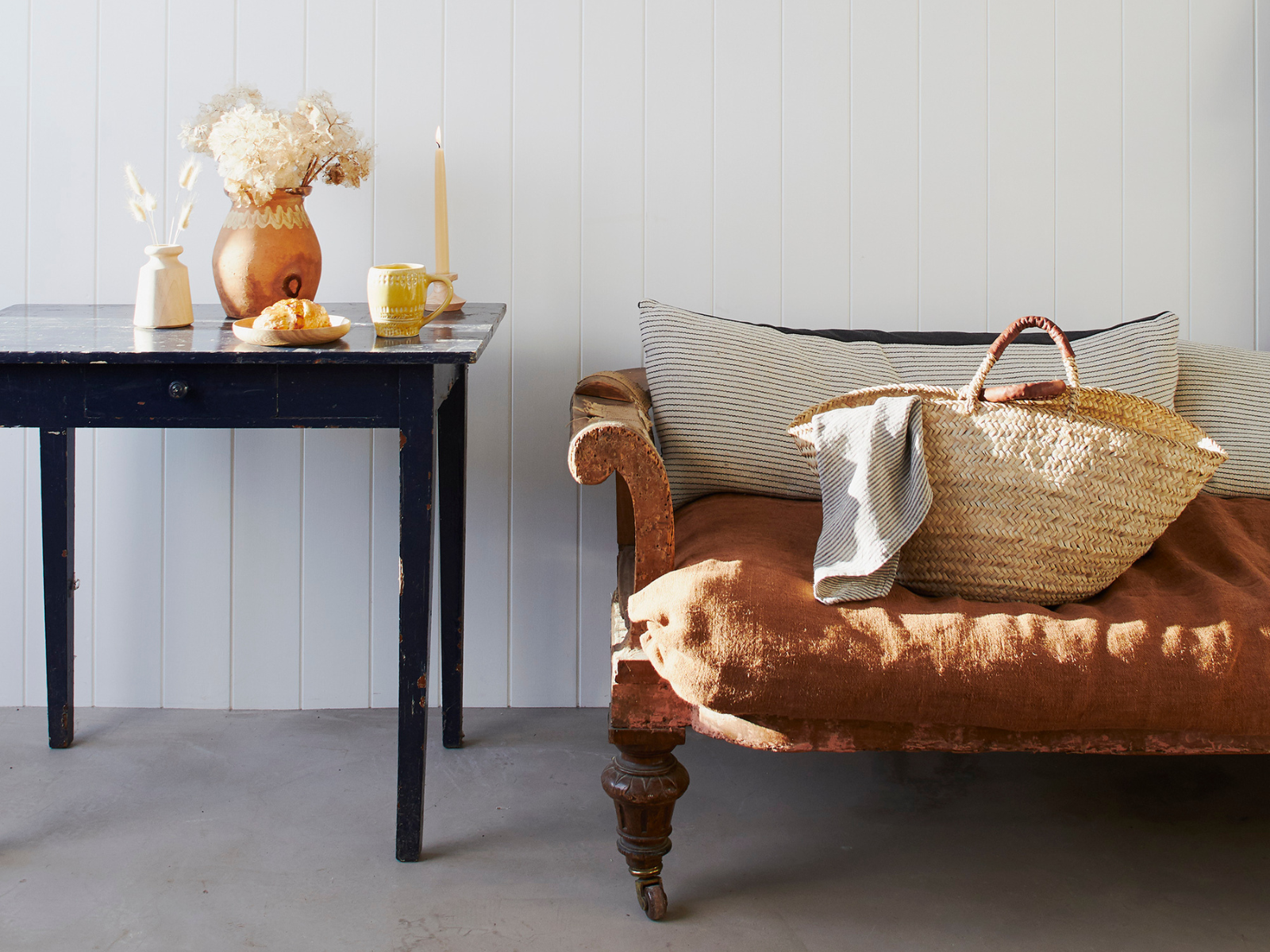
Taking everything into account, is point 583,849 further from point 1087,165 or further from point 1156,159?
point 1156,159

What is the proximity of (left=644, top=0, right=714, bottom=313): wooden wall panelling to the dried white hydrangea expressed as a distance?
0.61 metres

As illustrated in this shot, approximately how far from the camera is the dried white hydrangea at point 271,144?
1.65m

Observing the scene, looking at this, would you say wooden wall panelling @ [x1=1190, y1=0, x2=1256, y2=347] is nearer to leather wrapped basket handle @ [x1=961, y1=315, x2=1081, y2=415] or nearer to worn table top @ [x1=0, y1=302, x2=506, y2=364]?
leather wrapped basket handle @ [x1=961, y1=315, x2=1081, y2=415]

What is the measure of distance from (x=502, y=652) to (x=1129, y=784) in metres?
1.25

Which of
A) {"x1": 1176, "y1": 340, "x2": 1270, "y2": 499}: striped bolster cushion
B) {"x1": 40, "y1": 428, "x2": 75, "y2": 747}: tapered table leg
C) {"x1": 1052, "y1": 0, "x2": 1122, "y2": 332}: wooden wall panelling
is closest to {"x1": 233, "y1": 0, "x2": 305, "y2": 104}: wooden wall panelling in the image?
{"x1": 40, "y1": 428, "x2": 75, "y2": 747}: tapered table leg

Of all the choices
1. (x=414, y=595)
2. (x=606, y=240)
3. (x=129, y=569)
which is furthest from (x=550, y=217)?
(x=129, y=569)

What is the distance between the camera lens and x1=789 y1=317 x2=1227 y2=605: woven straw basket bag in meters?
1.36

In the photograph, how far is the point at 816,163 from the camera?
2.16m

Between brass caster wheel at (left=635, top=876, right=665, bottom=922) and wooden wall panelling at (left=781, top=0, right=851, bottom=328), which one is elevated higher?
wooden wall panelling at (left=781, top=0, right=851, bottom=328)

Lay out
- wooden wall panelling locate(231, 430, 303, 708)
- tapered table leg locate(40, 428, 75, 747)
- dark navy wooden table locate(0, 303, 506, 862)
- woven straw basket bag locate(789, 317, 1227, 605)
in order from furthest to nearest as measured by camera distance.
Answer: wooden wall panelling locate(231, 430, 303, 708), tapered table leg locate(40, 428, 75, 747), dark navy wooden table locate(0, 303, 506, 862), woven straw basket bag locate(789, 317, 1227, 605)

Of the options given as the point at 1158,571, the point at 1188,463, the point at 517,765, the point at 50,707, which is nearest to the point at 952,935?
the point at 1158,571

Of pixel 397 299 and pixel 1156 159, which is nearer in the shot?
pixel 397 299

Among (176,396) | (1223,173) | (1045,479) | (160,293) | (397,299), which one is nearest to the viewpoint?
(1045,479)

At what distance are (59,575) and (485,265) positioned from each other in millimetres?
1031
